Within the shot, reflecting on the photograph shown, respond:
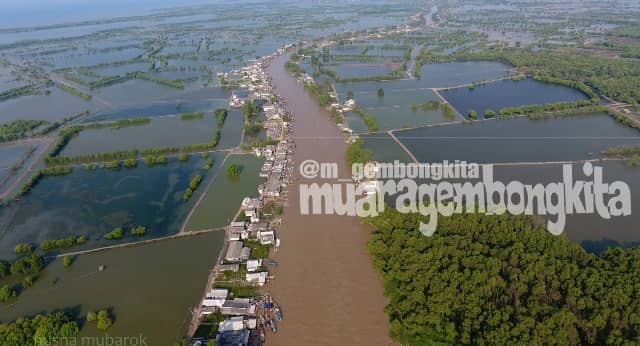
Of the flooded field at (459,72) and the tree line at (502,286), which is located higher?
the flooded field at (459,72)

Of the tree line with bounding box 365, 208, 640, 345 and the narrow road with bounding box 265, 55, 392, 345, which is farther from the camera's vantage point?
the narrow road with bounding box 265, 55, 392, 345

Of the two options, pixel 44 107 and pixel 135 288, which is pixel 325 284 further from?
pixel 44 107

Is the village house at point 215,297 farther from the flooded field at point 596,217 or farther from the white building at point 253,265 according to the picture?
the flooded field at point 596,217

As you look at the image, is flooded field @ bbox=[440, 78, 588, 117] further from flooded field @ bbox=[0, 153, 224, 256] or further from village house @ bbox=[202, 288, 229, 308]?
village house @ bbox=[202, 288, 229, 308]

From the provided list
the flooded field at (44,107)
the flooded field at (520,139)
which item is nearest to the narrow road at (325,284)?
the flooded field at (520,139)

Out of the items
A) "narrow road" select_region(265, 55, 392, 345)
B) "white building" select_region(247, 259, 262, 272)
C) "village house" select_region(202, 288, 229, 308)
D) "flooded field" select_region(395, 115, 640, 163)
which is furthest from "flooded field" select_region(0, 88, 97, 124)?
"flooded field" select_region(395, 115, 640, 163)

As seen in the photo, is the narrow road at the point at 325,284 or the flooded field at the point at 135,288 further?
the flooded field at the point at 135,288

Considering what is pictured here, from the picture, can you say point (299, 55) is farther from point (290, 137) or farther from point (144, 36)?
point (144, 36)
